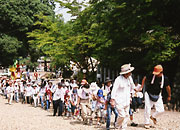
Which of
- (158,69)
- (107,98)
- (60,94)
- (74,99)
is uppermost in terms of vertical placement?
(158,69)

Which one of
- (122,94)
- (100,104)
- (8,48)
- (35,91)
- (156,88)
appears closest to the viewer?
(122,94)

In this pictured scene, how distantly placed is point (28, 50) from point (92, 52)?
20.9 meters

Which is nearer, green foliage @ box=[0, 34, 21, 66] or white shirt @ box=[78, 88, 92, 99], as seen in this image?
white shirt @ box=[78, 88, 92, 99]

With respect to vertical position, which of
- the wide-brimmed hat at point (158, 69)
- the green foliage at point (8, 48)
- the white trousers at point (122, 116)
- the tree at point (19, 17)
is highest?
the tree at point (19, 17)

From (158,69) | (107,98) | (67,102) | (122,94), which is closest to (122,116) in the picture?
(122,94)

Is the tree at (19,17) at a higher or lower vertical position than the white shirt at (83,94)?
higher

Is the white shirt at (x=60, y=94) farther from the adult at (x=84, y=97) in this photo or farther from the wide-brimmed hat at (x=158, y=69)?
the wide-brimmed hat at (x=158, y=69)

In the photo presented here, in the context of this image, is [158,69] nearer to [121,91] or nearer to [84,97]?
[121,91]

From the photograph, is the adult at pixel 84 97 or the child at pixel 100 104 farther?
the adult at pixel 84 97

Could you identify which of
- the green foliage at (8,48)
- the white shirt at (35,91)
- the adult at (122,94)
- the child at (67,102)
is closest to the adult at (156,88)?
the adult at (122,94)

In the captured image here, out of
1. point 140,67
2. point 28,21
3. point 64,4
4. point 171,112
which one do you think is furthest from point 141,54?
point 28,21

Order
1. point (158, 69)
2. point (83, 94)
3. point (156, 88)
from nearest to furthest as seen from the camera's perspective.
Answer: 1. point (158, 69)
2. point (156, 88)
3. point (83, 94)

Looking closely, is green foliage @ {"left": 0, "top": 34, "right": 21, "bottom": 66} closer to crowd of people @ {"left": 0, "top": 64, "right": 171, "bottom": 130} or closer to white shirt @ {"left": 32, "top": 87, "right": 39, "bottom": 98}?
white shirt @ {"left": 32, "top": 87, "right": 39, "bottom": 98}

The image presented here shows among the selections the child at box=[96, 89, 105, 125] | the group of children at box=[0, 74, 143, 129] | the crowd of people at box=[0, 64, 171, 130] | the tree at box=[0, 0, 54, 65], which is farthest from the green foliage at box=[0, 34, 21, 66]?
the child at box=[96, 89, 105, 125]
